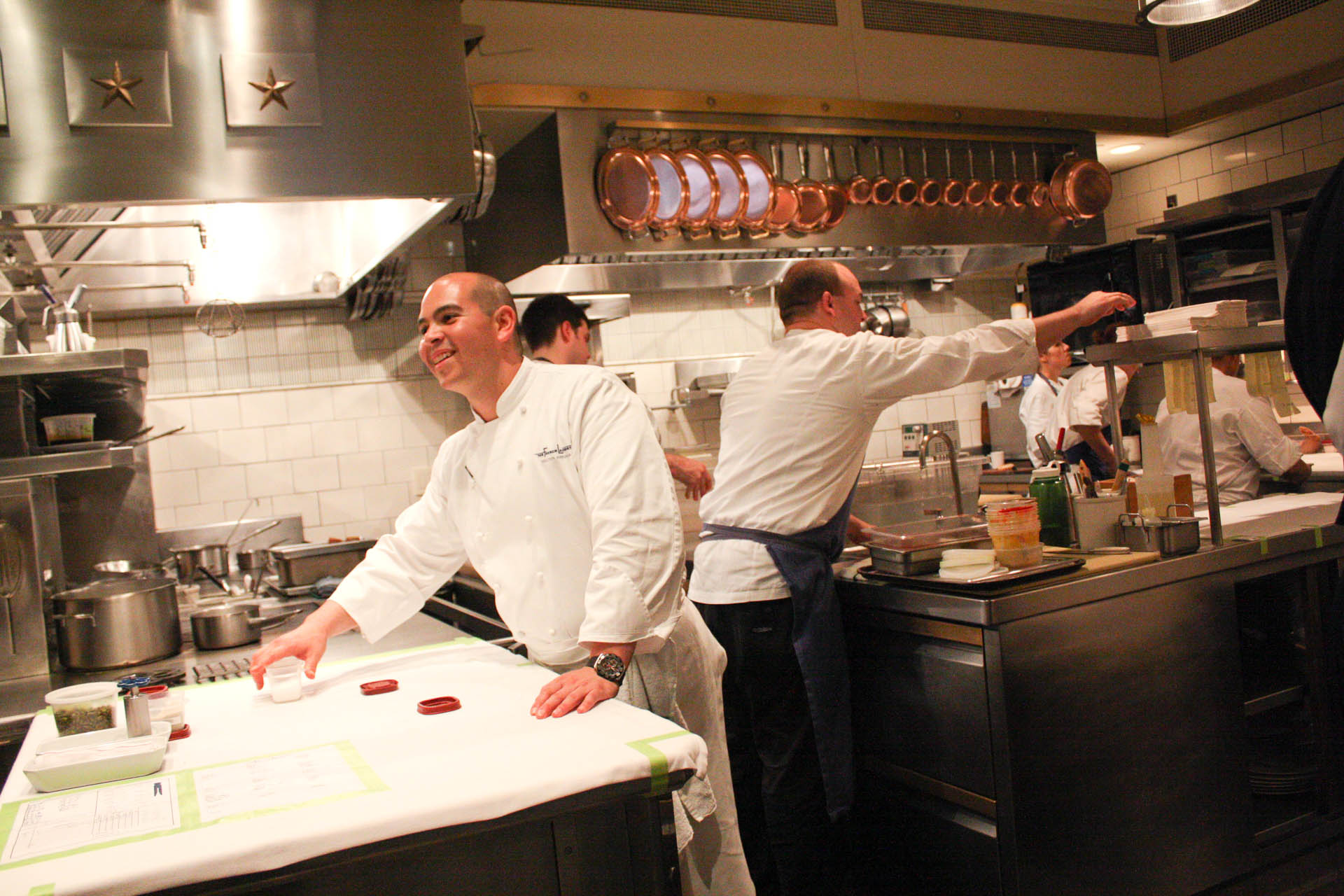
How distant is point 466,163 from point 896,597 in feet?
5.33

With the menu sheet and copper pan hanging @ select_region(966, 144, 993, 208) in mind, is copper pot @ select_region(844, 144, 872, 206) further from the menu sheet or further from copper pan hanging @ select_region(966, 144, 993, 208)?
the menu sheet

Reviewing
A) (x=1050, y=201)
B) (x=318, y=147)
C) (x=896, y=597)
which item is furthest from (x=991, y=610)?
(x=1050, y=201)

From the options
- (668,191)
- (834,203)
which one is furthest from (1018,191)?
(668,191)

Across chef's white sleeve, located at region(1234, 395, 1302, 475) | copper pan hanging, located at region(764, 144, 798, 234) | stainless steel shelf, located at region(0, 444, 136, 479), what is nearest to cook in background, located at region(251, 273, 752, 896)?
stainless steel shelf, located at region(0, 444, 136, 479)

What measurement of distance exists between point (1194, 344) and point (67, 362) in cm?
311

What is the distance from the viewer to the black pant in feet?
9.47

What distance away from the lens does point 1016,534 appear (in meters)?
2.60

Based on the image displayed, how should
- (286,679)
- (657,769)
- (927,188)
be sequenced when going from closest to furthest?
(657,769), (286,679), (927,188)

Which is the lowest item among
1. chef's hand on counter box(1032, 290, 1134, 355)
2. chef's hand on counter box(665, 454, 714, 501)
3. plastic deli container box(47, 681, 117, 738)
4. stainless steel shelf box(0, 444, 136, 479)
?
plastic deli container box(47, 681, 117, 738)

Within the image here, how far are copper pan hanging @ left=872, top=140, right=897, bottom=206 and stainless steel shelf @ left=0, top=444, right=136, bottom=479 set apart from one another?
3.14m

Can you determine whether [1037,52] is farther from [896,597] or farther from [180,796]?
[180,796]

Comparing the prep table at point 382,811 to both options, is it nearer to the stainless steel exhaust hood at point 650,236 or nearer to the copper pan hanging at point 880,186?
the stainless steel exhaust hood at point 650,236

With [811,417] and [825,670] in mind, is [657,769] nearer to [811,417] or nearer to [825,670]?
[825,670]

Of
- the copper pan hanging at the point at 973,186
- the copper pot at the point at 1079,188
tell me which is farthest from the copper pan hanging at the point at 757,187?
the copper pot at the point at 1079,188
